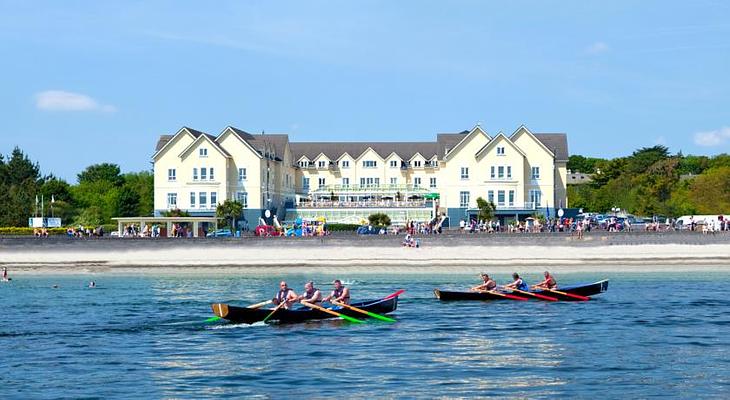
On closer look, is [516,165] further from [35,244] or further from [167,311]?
[167,311]

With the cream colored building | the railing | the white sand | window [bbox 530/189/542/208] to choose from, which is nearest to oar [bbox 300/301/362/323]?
the white sand

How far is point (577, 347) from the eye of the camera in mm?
25453

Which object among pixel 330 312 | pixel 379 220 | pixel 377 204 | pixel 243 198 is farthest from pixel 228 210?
pixel 330 312

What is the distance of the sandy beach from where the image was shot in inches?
2217

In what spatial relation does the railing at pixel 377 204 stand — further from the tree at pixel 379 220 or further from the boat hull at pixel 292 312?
the boat hull at pixel 292 312

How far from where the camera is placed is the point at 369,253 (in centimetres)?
5869

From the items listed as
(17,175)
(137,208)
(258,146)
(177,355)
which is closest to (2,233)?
(258,146)

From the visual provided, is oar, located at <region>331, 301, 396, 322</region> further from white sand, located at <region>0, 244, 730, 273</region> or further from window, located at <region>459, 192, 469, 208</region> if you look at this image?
window, located at <region>459, 192, 469, 208</region>

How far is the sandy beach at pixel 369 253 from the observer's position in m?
56.3

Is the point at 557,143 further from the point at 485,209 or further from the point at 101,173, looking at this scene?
the point at 101,173

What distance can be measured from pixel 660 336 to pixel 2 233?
2145 inches

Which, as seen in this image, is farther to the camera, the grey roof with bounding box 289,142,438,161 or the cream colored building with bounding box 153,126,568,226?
the grey roof with bounding box 289,142,438,161

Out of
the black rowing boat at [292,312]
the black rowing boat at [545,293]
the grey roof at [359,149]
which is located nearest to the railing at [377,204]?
the grey roof at [359,149]

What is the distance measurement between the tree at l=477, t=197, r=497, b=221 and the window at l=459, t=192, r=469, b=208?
2339 millimetres
